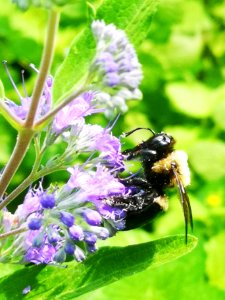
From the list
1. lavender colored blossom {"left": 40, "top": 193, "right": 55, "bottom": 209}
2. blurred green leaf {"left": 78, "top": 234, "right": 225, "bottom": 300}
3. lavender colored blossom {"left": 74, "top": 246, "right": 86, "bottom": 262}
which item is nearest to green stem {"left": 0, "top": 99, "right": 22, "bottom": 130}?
lavender colored blossom {"left": 40, "top": 193, "right": 55, "bottom": 209}

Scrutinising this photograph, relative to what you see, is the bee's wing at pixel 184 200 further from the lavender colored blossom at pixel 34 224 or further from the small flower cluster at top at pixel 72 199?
the lavender colored blossom at pixel 34 224

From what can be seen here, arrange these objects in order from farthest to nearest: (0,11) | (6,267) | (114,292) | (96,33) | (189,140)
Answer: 1. (0,11)
2. (189,140)
3. (114,292)
4. (6,267)
5. (96,33)

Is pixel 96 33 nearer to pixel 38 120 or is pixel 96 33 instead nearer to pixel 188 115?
pixel 38 120

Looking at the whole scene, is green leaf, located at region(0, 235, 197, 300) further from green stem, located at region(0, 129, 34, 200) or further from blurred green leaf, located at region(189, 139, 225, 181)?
blurred green leaf, located at region(189, 139, 225, 181)

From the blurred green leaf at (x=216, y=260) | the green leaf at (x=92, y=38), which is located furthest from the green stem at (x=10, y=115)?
the blurred green leaf at (x=216, y=260)

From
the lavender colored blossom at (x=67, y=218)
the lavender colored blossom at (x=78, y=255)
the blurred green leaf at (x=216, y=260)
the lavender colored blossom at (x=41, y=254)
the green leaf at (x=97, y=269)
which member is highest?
the lavender colored blossom at (x=67, y=218)

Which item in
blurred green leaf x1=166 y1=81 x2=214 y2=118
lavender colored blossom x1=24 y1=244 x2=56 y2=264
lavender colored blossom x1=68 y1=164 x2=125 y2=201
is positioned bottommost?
blurred green leaf x1=166 y1=81 x2=214 y2=118

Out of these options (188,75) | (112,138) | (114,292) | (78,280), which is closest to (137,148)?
(112,138)
